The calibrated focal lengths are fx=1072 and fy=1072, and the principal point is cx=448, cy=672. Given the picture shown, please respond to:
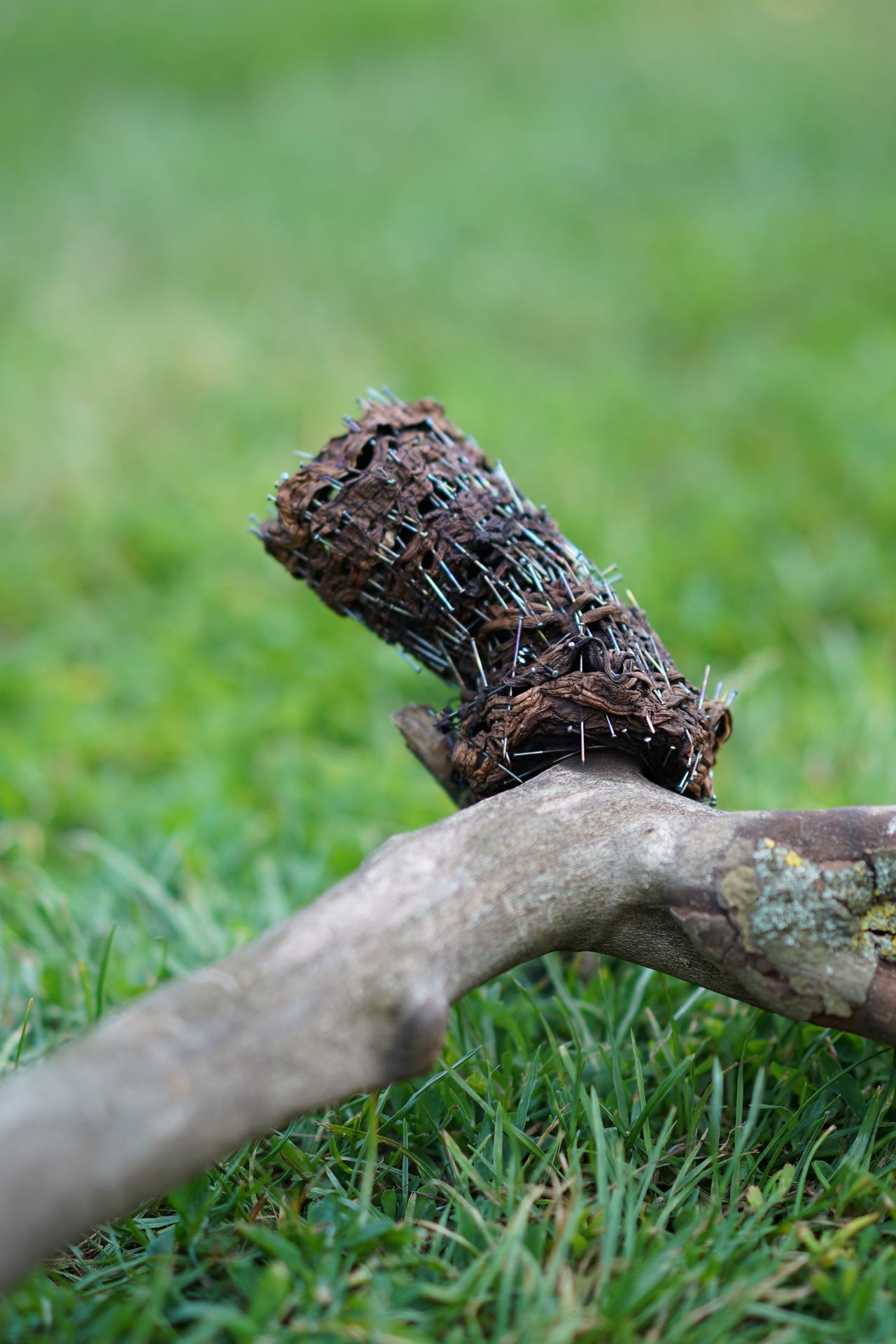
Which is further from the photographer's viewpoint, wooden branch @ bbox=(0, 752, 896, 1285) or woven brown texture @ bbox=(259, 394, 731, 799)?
woven brown texture @ bbox=(259, 394, 731, 799)

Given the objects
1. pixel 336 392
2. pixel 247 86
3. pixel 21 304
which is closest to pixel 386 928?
pixel 336 392

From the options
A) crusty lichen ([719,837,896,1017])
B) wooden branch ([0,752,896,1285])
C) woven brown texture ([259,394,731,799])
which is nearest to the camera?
wooden branch ([0,752,896,1285])

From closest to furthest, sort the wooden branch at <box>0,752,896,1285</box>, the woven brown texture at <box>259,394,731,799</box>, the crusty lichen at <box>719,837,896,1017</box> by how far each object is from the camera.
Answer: the wooden branch at <box>0,752,896,1285</box> < the crusty lichen at <box>719,837,896,1017</box> < the woven brown texture at <box>259,394,731,799</box>

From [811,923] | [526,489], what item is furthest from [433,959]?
[526,489]

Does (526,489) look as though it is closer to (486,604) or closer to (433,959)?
(486,604)

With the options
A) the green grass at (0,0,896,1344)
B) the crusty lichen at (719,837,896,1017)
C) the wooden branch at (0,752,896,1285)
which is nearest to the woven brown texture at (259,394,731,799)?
the wooden branch at (0,752,896,1285)

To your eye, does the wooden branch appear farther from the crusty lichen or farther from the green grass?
the green grass
